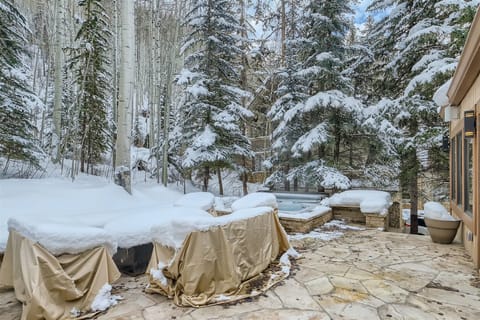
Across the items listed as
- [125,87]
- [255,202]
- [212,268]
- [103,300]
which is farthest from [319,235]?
[125,87]

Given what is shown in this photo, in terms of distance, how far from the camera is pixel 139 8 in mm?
11781

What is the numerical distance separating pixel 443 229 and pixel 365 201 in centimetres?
161

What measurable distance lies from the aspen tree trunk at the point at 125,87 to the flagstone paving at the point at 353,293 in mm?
2850

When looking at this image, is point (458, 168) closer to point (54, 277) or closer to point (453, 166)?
point (453, 166)

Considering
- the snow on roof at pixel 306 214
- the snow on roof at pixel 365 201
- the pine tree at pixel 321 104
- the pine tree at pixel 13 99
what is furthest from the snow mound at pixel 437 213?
the pine tree at pixel 13 99

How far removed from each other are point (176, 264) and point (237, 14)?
10.0m

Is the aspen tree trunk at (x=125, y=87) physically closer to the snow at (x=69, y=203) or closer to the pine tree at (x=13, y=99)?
the snow at (x=69, y=203)

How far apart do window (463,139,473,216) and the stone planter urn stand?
1.34ft

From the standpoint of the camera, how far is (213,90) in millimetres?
8766

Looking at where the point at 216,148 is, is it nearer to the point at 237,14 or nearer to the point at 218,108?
the point at 218,108

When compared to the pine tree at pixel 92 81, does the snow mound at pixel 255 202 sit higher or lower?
lower

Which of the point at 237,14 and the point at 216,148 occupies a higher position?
the point at 237,14

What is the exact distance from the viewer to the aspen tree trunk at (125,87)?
5531 millimetres

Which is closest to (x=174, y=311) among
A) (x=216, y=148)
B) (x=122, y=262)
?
(x=122, y=262)
